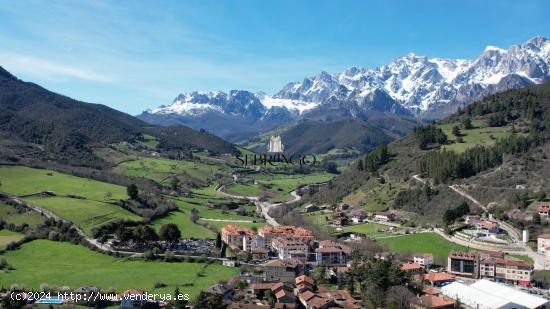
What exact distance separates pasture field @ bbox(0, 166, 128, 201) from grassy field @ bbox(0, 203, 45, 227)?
7.75 m

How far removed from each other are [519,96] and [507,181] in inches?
1677

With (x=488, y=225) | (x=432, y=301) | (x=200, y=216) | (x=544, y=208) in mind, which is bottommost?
(x=432, y=301)

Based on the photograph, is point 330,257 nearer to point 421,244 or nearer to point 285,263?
point 285,263

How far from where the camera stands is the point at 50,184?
283 ft

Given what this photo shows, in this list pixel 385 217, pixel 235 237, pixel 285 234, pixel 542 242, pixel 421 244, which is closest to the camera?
pixel 542 242

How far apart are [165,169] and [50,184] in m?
47.6

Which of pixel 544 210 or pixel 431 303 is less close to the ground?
pixel 544 210

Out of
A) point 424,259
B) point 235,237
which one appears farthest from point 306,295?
point 235,237

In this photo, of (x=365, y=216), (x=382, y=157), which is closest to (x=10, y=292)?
(x=365, y=216)

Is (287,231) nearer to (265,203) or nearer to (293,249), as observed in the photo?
(293,249)

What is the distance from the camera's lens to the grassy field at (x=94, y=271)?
47.5 m

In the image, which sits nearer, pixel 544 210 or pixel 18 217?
pixel 544 210

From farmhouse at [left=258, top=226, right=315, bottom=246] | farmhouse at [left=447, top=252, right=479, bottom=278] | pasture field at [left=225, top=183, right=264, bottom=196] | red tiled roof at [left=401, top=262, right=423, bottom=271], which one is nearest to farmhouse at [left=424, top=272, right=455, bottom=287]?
red tiled roof at [left=401, top=262, right=423, bottom=271]

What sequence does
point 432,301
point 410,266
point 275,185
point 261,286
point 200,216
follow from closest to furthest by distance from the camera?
point 432,301
point 261,286
point 410,266
point 200,216
point 275,185
